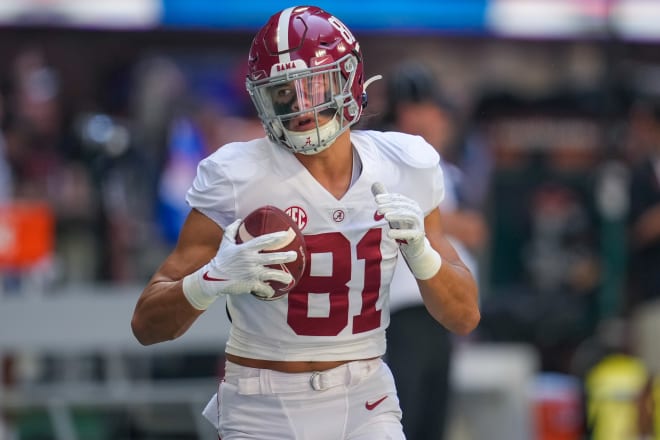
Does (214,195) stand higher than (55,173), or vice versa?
(214,195)

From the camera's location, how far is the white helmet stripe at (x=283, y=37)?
356cm

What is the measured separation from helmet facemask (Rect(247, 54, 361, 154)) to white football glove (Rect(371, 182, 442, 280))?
7.6 inches

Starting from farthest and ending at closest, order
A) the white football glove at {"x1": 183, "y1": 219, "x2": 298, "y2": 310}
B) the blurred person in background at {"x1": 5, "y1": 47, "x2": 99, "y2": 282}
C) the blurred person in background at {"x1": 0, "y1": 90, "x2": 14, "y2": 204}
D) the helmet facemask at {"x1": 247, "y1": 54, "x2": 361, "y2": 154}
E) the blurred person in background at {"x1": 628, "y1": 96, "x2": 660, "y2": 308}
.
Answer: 1. the blurred person in background at {"x1": 5, "y1": 47, "x2": 99, "y2": 282}
2. the blurred person in background at {"x1": 0, "y1": 90, "x2": 14, "y2": 204}
3. the blurred person in background at {"x1": 628, "y1": 96, "x2": 660, "y2": 308}
4. the helmet facemask at {"x1": 247, "y1": 54, "x2": 361, "y2": 154}
5. the white football glove at {"x1": 183, "y1": 219, "x2": 298, "y2": 310}

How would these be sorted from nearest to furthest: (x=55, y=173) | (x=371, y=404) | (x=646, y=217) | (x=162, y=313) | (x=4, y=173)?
1. (x=162, y=313)
2. (x=371, y=404)
3. (x=646, y=217)
4. (x=4, y=173)
5. (x=55, y=173)

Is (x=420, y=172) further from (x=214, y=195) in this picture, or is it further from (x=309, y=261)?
(x=214, y=195)

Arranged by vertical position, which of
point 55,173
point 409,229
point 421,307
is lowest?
point 55,173

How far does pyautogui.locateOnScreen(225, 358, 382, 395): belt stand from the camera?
141 inches

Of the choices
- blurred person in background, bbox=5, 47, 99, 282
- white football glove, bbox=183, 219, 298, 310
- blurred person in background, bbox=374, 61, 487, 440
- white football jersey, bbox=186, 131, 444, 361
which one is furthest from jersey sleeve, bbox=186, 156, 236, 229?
blurred person in background, bbox=5, 47, 99, 282

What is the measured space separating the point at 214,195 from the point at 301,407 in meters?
0.57

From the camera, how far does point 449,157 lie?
6.09 m

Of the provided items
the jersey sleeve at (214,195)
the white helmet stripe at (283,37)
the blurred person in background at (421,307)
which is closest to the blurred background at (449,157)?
the blurred person in background at (421,307)

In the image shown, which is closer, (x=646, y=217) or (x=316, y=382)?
(x=316, y=382)

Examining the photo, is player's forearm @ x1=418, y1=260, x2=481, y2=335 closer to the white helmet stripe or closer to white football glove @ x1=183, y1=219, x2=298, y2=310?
white football glove @ x1=183, y1=219, x2=298, y2=310

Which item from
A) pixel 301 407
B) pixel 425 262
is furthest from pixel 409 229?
pixel 301 407
